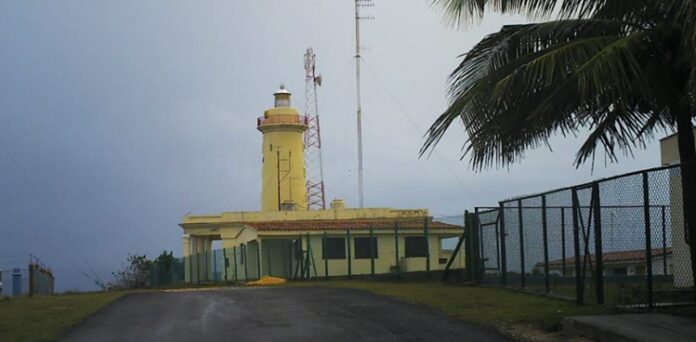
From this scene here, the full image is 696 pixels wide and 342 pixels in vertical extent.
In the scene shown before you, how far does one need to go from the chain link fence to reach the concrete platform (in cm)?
170

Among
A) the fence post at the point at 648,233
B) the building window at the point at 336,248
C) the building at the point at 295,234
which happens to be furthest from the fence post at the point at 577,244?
the building window at the point at 336,248

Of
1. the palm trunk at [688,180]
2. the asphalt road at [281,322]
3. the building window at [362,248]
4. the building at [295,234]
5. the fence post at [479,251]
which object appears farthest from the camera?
the building window at [362,248]

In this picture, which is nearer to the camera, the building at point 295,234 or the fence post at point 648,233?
the fence post at point 648,233

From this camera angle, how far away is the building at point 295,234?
36.7 meters

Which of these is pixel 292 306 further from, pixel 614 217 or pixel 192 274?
pixel 192 274

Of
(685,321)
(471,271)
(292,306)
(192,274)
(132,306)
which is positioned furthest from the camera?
(192,274)

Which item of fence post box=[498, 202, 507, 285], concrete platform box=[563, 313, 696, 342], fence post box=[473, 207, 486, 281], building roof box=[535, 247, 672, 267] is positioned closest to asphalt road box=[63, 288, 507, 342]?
concrete platform box=[563, 313, 696, 342]

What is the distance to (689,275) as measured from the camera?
14562 millimetres

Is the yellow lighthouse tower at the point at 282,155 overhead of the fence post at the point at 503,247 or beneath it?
overhead

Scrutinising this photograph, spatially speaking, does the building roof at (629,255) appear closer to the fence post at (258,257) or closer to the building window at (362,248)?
the building window at (362,248)

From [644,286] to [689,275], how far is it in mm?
1001

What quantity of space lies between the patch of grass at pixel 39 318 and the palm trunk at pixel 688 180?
30.2 feet

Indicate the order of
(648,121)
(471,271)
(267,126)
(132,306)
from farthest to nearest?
(267,126), (471,271), (132,306), (648,121)

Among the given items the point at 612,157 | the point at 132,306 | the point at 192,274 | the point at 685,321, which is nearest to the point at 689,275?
the point at 612,157
